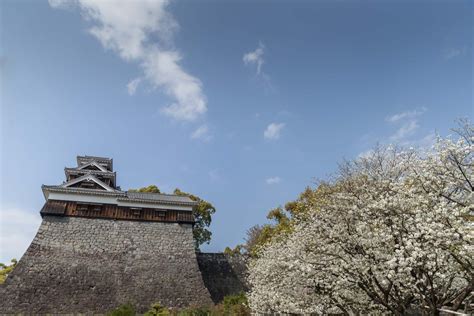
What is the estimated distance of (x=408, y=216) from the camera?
26.8 ft

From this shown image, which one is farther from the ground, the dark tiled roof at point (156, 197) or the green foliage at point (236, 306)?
the dark tiled roof at point (156, 197)

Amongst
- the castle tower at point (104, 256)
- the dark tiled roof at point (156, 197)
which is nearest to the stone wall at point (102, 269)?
the castle tower at point (104, 256)

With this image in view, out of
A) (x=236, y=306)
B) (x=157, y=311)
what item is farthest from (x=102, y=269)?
(x=236, y=306)

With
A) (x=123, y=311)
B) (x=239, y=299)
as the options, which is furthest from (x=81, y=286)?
(x=239, y=299)

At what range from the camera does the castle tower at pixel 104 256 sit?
16656mm

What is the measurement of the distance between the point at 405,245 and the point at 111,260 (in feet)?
54.1

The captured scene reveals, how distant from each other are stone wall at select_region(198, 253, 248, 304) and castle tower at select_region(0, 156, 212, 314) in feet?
5.91

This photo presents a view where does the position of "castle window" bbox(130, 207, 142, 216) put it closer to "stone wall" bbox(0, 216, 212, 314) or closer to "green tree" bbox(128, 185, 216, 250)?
"stone wall" bbox(0, 216, 212, 314)

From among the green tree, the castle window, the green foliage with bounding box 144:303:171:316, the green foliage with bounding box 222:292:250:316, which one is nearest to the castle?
the castle window

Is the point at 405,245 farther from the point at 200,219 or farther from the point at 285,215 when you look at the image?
the point at 200,219

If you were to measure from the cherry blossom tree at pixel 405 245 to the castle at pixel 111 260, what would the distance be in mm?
9520

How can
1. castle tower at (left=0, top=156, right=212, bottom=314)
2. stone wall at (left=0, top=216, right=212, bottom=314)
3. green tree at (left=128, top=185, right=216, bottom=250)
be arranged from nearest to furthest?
stone wall at (left=0, top=216, right=212, bottom=314), castle tower at (left=0, top=156, right=212, bottom=314), green tree at (left=128, top=185, right=216, bottom=250)

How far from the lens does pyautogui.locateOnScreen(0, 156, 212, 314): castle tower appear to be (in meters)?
16.7

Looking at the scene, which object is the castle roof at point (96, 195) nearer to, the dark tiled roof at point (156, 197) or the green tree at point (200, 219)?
the dark tiled roof at point (156, 197)
